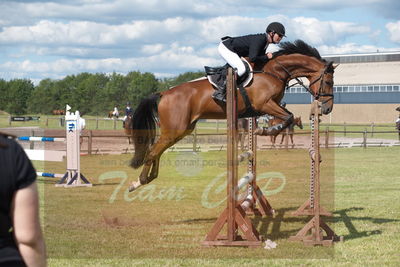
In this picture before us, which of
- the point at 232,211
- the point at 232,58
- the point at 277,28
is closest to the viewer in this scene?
the point at 232,211

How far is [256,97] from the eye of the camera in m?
7.50

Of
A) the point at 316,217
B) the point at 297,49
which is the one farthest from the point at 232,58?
the point at 316,217

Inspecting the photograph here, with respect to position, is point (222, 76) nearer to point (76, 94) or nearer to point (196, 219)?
point (196, 219)

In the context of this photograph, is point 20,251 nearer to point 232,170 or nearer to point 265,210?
point 232,170

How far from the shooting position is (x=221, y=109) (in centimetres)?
762

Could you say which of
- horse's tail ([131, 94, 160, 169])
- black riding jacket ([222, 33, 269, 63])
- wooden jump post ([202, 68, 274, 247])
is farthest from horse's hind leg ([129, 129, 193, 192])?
wooden jump post ([202, 68, 274, 247])

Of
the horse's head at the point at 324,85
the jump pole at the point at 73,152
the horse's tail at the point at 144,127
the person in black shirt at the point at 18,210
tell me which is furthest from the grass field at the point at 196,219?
the person in black shirt at the point at 18,210

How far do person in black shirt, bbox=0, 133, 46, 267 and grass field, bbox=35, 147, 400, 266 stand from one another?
3361 mm

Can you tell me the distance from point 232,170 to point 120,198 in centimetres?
462

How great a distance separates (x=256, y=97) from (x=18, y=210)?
5916 mm

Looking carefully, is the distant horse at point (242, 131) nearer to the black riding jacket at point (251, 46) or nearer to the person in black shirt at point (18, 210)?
the black riding jacket at point (251, 46)

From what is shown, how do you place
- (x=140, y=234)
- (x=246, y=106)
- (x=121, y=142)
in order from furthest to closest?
(x=121, y=142) < (x=246, y=106) < (x=140, y=234)

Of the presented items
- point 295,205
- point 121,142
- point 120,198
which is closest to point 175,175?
point 120,198

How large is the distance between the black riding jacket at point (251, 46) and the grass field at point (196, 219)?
231cm
